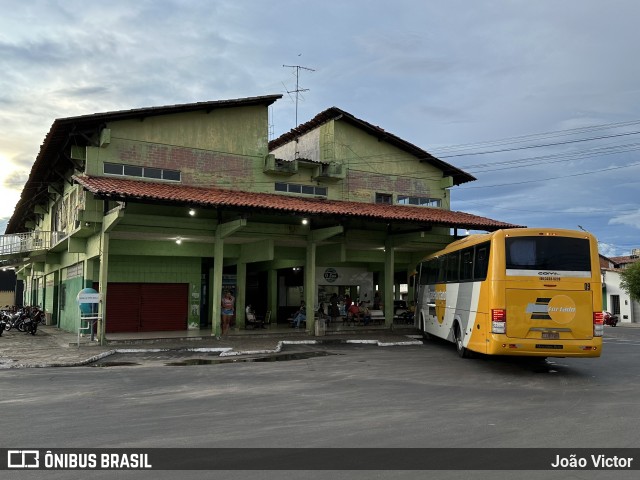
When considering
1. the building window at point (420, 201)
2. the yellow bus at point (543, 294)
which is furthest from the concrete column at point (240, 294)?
the yellow bus at point (543, 294)

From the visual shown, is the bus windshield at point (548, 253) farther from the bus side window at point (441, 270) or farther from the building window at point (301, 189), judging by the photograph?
the building window at point (301, 189)

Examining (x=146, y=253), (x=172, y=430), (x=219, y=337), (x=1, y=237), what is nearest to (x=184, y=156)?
(x=146, y=253)

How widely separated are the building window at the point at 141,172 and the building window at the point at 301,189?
4.96 metres

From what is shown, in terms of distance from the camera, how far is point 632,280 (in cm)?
4200

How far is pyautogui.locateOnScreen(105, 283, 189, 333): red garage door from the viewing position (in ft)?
76.8

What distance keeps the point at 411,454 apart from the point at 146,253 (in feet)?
61.0

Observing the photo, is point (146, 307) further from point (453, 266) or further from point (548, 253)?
point (548, 253)

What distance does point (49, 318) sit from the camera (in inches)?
1264

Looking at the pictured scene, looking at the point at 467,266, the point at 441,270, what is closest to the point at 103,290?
the point at 441,270

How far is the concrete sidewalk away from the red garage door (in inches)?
92.3

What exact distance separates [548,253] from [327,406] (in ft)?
22.9

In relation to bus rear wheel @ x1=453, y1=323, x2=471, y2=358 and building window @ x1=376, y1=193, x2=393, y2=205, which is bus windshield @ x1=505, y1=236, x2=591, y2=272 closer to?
bus rear wheel @ x1=453, y1=323, x2=471, y2=358

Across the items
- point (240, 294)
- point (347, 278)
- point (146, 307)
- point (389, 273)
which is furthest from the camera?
point (347, 278)

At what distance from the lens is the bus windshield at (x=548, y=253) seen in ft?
41.9
